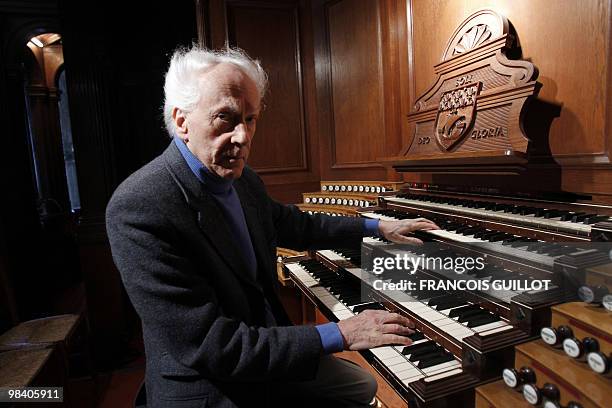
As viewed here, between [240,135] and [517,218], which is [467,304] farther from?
[240,135]

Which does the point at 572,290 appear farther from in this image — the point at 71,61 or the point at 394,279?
the point at 71,61

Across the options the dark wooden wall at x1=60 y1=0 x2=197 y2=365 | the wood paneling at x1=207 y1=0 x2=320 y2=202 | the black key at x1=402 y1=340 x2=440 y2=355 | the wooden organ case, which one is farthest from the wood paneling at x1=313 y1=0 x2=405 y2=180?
the dark wooden wall at x1=60 y1=0 x2=197 y2=365

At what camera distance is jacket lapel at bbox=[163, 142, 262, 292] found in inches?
46.9

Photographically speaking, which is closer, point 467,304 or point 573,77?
point 467,304

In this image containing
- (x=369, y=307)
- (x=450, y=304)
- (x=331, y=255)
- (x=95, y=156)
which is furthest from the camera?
(x=95, y=156)

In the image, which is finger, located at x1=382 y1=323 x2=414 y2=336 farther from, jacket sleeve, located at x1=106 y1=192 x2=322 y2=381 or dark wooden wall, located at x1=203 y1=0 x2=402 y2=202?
dark wooden wall, located at x1=203 y1=0 x2=402 y2=202

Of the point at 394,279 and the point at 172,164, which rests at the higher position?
the point at 172,164

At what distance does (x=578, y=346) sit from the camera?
3.50 feet

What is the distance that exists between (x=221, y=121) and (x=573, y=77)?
1.63 meters

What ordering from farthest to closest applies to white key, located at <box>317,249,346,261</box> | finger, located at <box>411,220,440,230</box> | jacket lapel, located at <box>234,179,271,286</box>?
white key, located at <box>317,249,346,261</box> < finger, located at <box>411,220,440,230</box> < jacket lapel, located at <box>234,179,271,286</box>

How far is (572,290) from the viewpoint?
1217mm

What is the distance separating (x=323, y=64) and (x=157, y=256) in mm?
3271

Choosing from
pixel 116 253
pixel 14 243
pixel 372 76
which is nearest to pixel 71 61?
pixel 14 243

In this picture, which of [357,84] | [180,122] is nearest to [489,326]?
[180,122]
